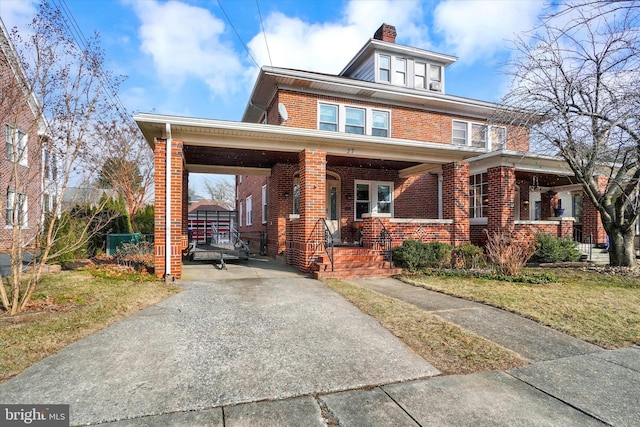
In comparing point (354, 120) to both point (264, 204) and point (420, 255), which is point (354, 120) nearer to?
point (264, 204)

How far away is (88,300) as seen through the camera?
592cm

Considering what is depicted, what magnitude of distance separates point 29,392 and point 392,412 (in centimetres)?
306

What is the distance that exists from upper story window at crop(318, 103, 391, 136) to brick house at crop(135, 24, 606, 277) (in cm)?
4

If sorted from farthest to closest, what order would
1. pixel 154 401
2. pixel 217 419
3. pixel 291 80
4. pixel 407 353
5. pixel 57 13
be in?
1. pixel 291 80
2. pixel 57 13
3. pixel 407 353
4. pixel 154 401
5. pixel 217 419

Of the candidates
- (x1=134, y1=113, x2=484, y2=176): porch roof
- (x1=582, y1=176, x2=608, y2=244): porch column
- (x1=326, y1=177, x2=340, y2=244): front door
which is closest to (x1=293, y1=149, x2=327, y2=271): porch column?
(x1=134, y1=113, x2=484, y2=176): porch roof

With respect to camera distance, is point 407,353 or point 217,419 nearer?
point 217,419

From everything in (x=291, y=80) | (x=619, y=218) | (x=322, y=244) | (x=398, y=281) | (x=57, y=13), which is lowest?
(x=398, y=281)

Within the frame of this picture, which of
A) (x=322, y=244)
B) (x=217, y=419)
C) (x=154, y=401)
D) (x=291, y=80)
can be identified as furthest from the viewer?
(x=291, y=80)

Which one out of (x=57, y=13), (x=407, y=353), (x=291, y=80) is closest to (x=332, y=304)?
(x=407, y=353)

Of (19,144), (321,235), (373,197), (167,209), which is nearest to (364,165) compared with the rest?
(373,197)

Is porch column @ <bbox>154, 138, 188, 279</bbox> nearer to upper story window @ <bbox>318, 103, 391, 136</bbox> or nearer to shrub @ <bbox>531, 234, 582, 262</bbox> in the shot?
upper story window @ <bbox>318, 103, 391, 136</bbox>

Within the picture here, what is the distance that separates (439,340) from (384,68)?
43.8ft

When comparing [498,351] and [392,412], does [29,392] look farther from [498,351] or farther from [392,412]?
[498,351]

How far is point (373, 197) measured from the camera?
13.4 metres
